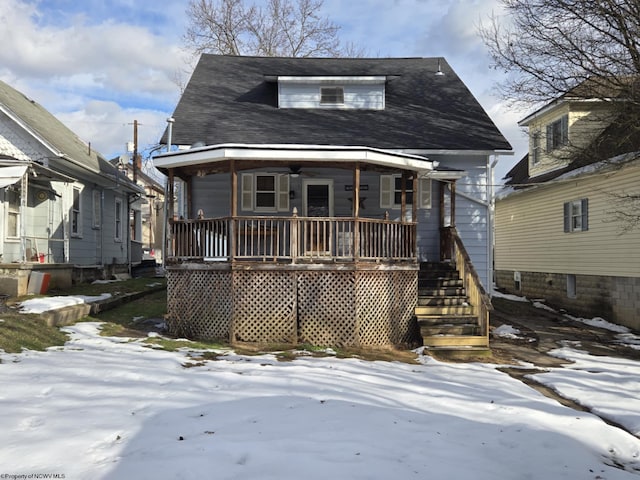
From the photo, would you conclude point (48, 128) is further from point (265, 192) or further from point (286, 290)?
point (286, 290)

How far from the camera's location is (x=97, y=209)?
1941cm

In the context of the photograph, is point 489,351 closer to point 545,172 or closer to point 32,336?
point 32,336

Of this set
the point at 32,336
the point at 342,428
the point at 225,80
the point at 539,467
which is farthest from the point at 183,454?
the point at 225,80

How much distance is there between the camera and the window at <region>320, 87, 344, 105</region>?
15805mm

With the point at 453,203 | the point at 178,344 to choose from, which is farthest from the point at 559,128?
the point at 178,344

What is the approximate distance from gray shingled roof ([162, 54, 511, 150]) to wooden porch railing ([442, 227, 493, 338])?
8.46ft

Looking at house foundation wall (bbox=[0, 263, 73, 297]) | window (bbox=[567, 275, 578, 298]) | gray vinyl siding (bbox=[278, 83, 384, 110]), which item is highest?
gray vinyl siding (bbox=[278, 83, 384, 110])

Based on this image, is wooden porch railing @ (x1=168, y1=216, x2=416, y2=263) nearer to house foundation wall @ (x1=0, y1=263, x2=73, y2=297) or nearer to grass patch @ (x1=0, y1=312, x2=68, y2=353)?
grass patch @ (x1=0, y1=312, x2=68, y2=353)

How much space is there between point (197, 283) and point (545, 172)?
14289 millimetres

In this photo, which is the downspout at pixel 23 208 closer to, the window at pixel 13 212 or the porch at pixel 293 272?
the window at pixel 13 212

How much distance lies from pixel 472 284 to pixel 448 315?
0.81 meters

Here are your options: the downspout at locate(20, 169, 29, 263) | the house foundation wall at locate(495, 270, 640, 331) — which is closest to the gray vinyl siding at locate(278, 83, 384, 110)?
the downspout at locate(20, 169, 29, 263)

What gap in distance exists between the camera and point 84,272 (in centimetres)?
1745

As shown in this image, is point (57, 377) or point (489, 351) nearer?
point (57, 377)
